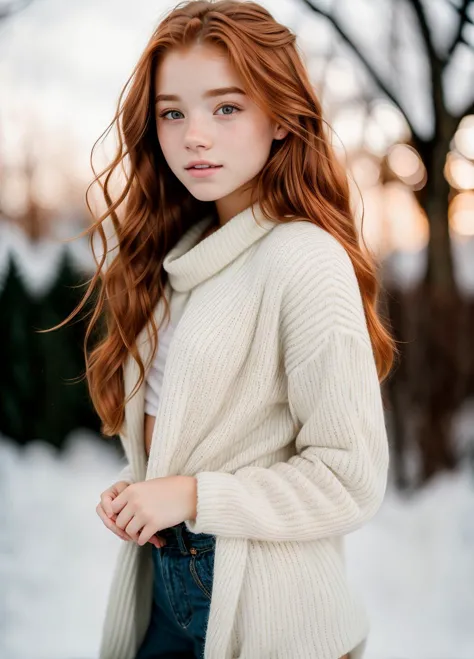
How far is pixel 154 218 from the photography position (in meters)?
1.65

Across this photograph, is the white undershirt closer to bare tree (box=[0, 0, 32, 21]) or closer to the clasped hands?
the clasped hands

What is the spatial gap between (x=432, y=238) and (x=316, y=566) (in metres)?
2.79

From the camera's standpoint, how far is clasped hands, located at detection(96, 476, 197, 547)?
4.05 feet

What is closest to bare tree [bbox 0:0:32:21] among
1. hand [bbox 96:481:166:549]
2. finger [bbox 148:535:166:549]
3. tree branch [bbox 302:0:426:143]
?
tree branch [bbox 302:0:426:143]

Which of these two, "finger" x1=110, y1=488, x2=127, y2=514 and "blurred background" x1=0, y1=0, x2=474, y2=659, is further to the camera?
"blurred background" x1=0, y1=0, x2=474, y2=659

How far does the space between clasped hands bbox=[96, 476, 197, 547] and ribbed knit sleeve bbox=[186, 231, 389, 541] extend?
0.09ft

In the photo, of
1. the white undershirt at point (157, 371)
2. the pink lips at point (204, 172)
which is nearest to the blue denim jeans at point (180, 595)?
the white undershirt at point (157, 371)

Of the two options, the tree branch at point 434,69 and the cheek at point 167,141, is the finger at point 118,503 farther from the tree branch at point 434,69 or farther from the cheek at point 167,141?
the tree branch at point 434,69

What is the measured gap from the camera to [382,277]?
382cm

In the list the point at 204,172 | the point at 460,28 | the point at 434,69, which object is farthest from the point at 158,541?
the point at 434,69

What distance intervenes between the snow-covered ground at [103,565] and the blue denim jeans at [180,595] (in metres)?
1.04

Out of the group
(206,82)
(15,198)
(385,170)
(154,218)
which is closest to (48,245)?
(15,198)

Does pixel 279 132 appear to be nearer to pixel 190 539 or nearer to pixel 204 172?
pixel 204 172

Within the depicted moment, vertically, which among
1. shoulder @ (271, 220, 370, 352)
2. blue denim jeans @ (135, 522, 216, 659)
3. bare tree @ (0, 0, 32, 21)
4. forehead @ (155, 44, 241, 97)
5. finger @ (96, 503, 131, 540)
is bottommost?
blue denim jeans @ (135, 522, 216, 659)
